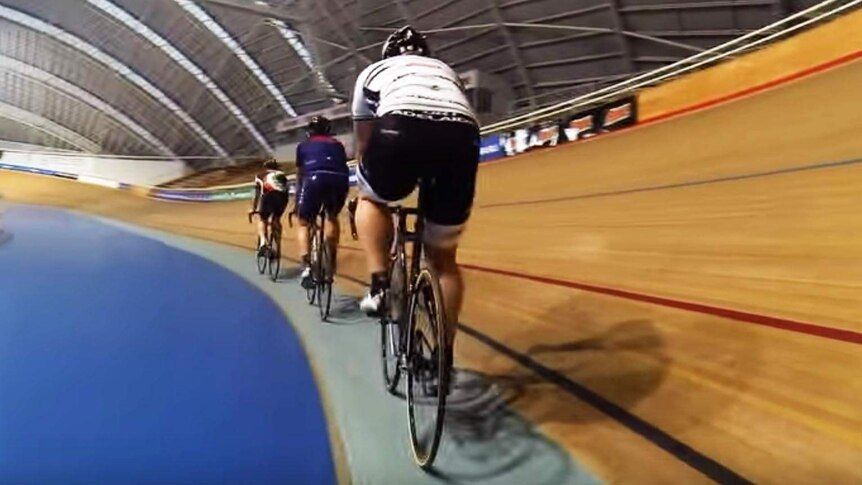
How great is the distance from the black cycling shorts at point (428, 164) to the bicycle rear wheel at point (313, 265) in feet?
9.43

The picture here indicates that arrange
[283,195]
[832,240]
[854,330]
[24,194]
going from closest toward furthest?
[854,330]
[832,240]
[283,195]
[24,194]

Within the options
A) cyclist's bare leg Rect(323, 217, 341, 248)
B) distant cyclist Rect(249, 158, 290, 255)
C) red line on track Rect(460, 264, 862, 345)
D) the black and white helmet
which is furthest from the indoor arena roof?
the black and white helmet

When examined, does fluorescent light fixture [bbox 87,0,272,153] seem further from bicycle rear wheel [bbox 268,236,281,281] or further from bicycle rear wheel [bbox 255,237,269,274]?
bicycle rear wheel [bbox 268,236,281,281]

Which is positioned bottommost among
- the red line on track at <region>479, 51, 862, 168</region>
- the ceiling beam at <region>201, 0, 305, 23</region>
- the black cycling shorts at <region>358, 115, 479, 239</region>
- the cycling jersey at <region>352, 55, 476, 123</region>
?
the black cycling shorts at <region>358, 115, 479, 239</region>

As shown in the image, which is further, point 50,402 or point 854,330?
point 50,402

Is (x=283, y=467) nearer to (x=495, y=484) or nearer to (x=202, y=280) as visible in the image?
(x=495, y=484)

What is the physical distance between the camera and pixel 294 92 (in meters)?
27.6

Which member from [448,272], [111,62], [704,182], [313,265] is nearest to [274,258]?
[313,265]

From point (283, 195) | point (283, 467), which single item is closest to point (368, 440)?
point (283, 467)

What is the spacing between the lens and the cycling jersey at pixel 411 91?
2.06m

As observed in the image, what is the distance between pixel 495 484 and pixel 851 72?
293 centimetres

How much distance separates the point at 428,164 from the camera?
206cm

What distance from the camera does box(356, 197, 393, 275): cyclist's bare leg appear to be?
7.61 ft

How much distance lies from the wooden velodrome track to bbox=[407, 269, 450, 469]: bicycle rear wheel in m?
0.42
